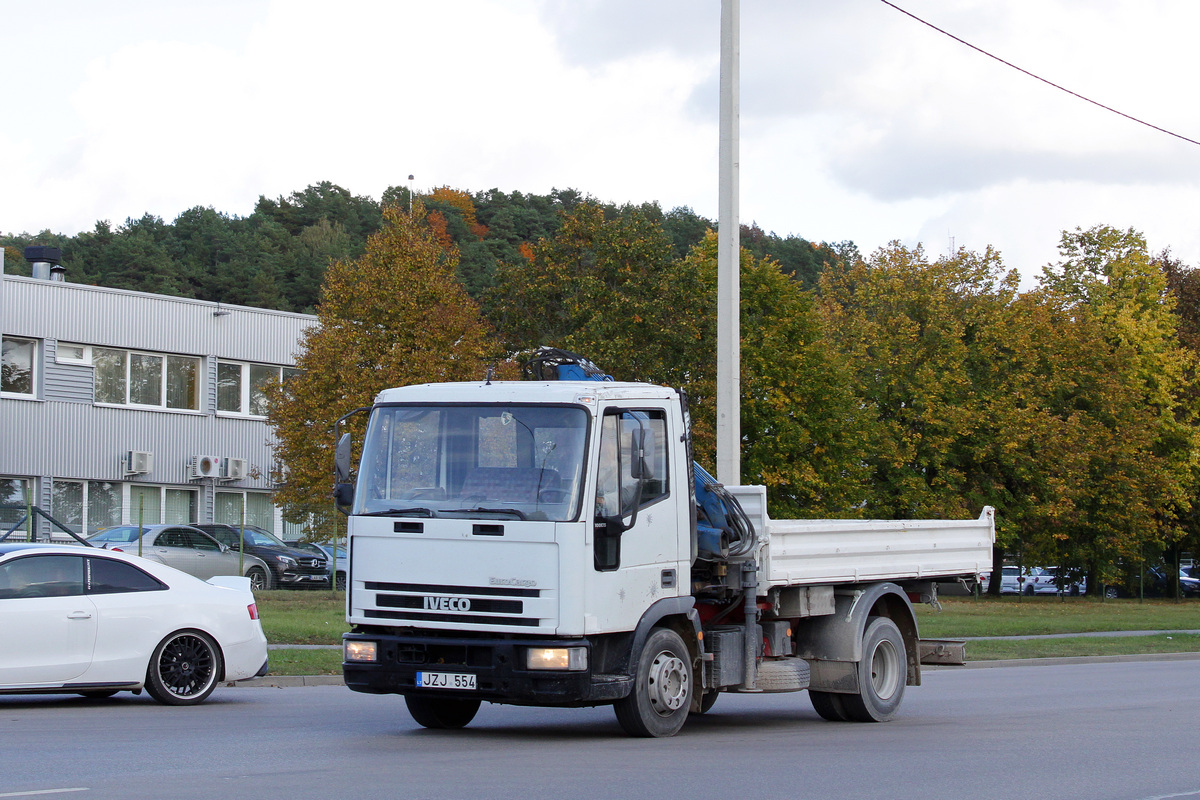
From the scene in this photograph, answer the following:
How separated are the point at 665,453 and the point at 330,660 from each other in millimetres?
7969

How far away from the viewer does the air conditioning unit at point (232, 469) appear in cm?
4584

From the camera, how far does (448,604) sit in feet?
34.6

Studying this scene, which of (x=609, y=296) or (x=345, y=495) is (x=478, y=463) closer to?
(x=345, y=495)

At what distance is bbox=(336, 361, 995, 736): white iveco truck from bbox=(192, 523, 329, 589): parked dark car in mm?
24938

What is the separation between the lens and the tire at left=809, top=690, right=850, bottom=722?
1318 centimetres

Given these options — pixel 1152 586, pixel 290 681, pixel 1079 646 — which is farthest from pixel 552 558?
pixel 1152 586

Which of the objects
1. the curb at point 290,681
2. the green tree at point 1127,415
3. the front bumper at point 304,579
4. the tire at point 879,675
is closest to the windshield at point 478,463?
the tire at point 879,675

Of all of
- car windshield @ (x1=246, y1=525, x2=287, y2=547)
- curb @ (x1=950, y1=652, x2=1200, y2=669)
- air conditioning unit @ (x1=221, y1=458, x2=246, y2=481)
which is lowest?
curb @ (x1=950, y1=652, x2=1200, y2=669)

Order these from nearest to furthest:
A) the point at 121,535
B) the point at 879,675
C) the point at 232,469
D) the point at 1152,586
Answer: the point at 879,675 → the point at 121,535 → the point at 232,469 → the point at 1152,586

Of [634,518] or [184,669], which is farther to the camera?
[184,669]

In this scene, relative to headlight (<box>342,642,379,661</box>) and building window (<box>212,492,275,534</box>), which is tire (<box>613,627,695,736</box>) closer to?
headlight (<box>342,642,379,661</box>)

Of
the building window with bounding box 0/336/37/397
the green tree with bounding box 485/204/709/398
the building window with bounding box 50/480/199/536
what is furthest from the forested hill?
the green tree with bounding box 485/204/709/398

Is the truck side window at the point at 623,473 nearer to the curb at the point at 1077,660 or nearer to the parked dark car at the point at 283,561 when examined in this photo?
the curb at the point at 1077,660

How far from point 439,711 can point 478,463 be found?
7.75 feet
